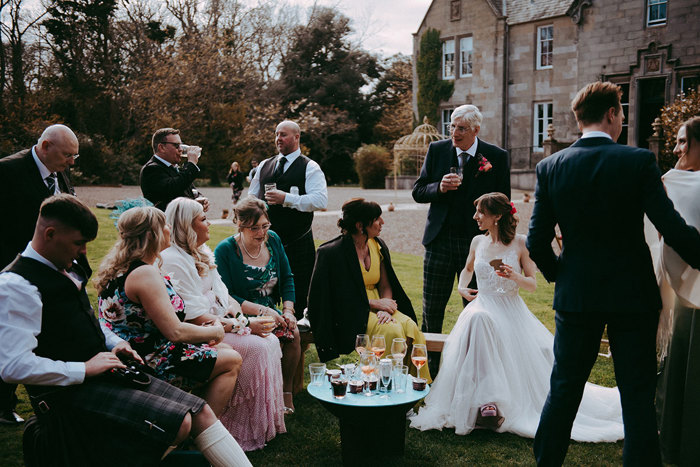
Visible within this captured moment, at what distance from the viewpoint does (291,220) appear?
216 inches

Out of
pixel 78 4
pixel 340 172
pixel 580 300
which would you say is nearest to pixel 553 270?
pixel 580 300

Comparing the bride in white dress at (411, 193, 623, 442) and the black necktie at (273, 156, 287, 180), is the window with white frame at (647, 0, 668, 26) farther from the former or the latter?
the bride in white dress at (411, 193, 623, 442)

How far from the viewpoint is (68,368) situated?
238 cm

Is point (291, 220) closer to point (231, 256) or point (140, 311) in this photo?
point (231, 256)

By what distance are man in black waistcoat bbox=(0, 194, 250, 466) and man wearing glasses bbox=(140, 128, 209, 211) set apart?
2434 mm

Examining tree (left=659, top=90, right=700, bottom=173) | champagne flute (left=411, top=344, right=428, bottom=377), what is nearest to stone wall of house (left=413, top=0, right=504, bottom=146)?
tree (left=659, top=90, right=700, bottom=173)

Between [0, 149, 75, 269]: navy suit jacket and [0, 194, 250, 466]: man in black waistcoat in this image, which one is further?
[0, 149, 75, 269]: navy suit jacket

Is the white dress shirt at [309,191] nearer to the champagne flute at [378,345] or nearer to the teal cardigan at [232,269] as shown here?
the teal cardigan at [232,269]

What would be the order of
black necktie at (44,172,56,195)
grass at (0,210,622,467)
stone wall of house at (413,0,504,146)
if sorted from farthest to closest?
stone wall of house at (413,0,504,146) → black necktie at (44,172,56,195) → grass at (0,210,622,467)

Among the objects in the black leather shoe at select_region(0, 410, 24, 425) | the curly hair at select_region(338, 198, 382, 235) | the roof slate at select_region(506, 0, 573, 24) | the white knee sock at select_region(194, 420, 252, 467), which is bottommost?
the black leather shoe at select_region(0, 410, 24, 425)

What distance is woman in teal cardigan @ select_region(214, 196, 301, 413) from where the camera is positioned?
14.2ft

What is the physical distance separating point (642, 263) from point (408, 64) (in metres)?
35.2

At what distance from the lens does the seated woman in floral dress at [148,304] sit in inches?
116

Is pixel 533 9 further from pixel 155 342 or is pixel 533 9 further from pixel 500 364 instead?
pixel 155 342
